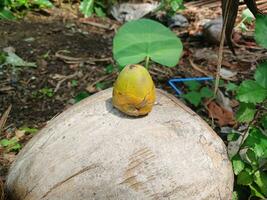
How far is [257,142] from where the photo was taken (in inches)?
75.7

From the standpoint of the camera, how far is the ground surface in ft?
10.0

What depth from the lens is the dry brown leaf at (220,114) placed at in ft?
9.49

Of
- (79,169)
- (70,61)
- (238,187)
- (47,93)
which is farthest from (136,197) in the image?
(70,61)

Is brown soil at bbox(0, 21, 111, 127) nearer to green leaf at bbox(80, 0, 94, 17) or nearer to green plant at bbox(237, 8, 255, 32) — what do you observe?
green leaf at bbox(80, 0, 94, 17)

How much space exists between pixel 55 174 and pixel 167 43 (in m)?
0.84

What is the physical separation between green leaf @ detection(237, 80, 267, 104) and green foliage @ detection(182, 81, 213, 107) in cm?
107

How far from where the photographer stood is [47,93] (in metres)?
3.18

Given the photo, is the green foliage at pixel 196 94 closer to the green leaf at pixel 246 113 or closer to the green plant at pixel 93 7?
the green leaf at pixel 246 113

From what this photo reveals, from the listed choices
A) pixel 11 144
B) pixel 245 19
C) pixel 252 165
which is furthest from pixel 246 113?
pixel 245 19

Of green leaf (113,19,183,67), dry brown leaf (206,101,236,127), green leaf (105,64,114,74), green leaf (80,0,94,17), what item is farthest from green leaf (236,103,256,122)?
green leaf (80,0,94,17)

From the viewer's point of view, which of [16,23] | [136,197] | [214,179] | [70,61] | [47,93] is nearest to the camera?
[136,197]

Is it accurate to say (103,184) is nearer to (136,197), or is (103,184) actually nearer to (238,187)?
(136,197)

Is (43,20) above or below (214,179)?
below

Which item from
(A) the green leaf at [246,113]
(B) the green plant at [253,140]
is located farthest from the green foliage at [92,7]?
(A) the green leaf at [246,113]
